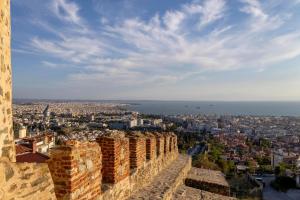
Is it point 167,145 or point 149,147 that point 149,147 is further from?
point 167,145

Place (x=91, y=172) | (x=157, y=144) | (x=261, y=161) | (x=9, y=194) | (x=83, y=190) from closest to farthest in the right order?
1. (x=9, y=194)
2. (x=83, y=190)
3. (x=91, y=172)
4. (x=157, y=144)
5. (x=261, y=161)

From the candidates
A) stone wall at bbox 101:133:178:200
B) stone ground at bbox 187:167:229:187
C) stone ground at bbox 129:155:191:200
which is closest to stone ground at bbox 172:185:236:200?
stone ground at bbox 129:155:191:200

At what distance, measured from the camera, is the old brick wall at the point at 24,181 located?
10.8 feet

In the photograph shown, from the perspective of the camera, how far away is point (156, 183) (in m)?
9.33

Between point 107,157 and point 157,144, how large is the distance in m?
4.60

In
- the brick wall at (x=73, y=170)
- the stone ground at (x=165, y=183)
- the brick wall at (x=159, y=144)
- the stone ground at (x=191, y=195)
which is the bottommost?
the stone ground at (x=191, y=195)

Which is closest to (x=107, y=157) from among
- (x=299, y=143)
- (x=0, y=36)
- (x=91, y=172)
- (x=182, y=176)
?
(x=91, y=172)

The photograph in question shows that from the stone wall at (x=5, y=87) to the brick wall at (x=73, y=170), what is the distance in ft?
2.10

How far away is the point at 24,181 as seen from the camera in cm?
356

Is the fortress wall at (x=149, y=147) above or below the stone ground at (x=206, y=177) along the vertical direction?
above

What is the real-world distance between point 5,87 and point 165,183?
5978 millimetres

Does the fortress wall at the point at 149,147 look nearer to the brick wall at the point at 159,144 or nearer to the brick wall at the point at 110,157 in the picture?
the brick wall at the point at 159,144

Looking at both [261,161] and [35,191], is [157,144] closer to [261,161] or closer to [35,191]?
[35,191]

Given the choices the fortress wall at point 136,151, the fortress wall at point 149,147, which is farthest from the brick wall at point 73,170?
the fortress wall at point 149,147
